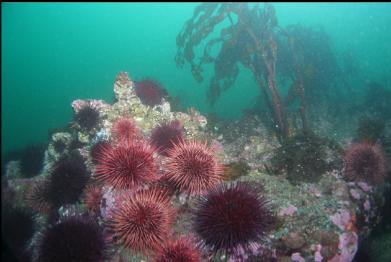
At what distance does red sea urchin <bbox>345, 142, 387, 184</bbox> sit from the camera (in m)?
6.58

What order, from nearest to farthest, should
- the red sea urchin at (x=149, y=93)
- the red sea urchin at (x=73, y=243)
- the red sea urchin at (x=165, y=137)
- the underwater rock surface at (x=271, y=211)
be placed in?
the red sea urchin at (x=73, y=243) < the underwater rock surface at (x=271, y=211) < the red sea urchin at (x=165, y=137) < the red sea urchin at (x=149, y=93)

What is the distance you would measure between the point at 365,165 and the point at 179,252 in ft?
15.0

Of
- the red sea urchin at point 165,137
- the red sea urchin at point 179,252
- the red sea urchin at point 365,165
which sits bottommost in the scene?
the red sea urchin at point 179,252

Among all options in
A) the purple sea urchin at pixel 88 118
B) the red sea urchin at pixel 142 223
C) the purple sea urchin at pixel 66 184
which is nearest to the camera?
the red sea urchin at pixel 142 223

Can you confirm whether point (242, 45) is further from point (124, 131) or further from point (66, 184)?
point (66, 184)

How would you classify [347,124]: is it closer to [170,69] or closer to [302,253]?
[302,253]

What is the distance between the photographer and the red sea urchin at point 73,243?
4645mm

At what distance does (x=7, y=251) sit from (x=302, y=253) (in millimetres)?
4447

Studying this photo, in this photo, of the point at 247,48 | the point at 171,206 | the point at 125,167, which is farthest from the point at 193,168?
the point at 247,48

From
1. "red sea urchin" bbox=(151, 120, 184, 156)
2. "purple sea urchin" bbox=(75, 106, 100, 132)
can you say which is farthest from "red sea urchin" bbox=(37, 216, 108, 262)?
"purple sea urchin" bbox=(75, 106, 100, 132)

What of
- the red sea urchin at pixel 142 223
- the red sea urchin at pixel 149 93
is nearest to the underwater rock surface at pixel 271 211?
the red sea urchin at pixel 142 223

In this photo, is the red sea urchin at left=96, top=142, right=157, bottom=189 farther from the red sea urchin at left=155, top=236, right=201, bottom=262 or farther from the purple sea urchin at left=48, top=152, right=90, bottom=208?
the red sea urchin at left=155, top=236, right=201, bottom=262

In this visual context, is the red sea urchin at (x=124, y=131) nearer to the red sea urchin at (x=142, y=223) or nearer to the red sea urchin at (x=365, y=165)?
the red sea urchin at (x=142, y=223)

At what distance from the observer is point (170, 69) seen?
4875 inches
